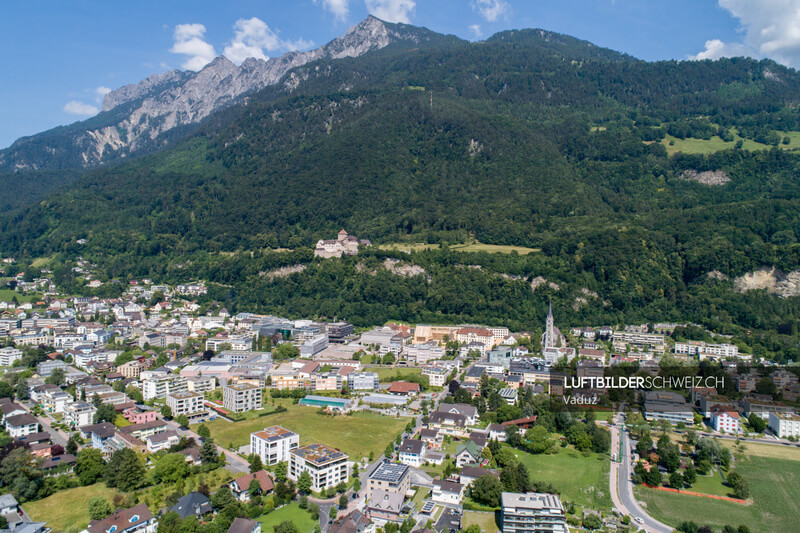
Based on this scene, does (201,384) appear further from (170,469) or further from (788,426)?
(788,426)

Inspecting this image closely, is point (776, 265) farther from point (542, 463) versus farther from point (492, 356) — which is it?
point (542, 463)

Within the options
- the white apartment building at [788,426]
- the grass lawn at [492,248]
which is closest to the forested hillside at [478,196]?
the grass lawn at [492,248]

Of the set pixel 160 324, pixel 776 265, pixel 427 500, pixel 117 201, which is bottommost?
pixel 427 500

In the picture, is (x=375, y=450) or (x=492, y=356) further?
(x=492, y=356)

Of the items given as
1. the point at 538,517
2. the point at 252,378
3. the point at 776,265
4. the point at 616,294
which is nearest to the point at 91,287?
the point at 252,378

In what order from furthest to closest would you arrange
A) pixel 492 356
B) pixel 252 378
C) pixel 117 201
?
pixel 117 201, pixel 492 356, pixel 252 378

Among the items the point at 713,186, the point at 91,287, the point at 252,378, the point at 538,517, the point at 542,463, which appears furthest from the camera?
the point at 713,186

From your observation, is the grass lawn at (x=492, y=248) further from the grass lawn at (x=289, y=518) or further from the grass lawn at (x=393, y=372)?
the grass lawn at (x=289, y=518)

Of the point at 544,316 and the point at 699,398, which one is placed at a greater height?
the point at 544,316
